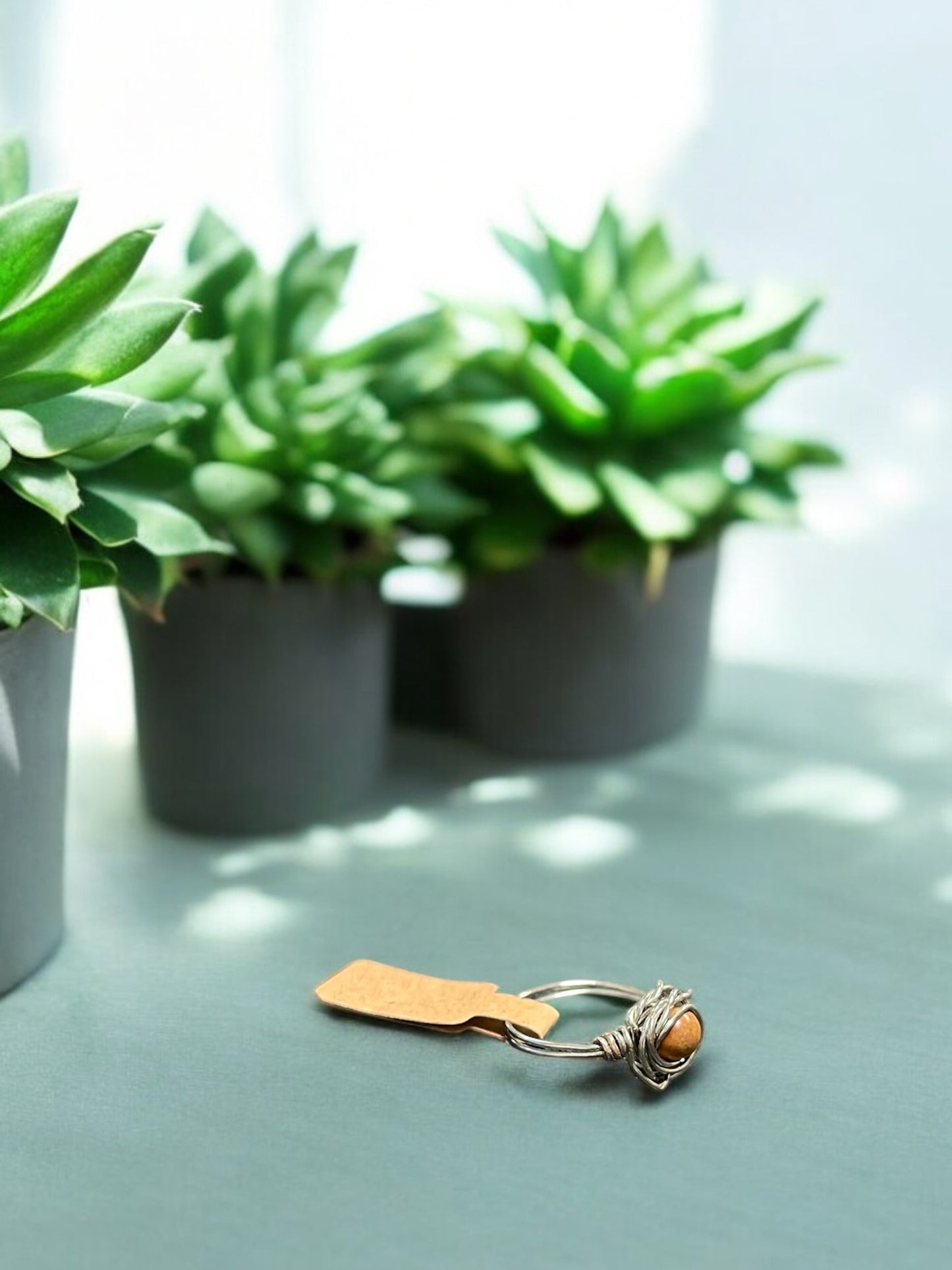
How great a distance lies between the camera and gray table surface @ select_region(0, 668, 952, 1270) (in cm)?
54

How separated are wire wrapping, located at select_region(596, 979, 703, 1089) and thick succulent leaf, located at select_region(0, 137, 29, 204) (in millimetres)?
464

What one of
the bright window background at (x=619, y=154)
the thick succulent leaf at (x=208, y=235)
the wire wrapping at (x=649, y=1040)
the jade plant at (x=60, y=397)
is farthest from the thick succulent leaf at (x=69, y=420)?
the bright window background at (x=619, y=154)

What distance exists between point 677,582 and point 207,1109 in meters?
0.48

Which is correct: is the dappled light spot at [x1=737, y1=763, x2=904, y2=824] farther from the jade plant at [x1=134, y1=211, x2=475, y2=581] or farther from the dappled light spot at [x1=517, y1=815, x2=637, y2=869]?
the jade plant at [x1=134, y1=211, x2=475, y2=581]

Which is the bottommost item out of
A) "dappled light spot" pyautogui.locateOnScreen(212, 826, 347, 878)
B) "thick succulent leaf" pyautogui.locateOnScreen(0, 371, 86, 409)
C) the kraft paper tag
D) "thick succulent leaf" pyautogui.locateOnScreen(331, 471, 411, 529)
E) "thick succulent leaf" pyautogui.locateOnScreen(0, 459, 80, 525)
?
"dappled light spot" pyautogui.locateOnScreen(212, 826, 347, 878)

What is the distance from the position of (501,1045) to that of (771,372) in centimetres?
43

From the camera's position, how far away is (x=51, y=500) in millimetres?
601

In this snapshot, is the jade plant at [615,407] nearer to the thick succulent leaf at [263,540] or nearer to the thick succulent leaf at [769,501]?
the thick succulent leaf at [769,501]

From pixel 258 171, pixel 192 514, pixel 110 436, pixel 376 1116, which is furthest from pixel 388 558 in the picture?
pixel 258 171

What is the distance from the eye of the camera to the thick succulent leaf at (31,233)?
0.60 m

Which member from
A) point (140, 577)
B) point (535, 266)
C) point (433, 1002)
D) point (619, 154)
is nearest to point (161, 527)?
point (140, 577)

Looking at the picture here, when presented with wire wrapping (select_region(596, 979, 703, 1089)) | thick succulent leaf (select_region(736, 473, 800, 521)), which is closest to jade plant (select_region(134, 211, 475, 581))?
thick succulent leaf (select_region(736, 473, 800, 521))

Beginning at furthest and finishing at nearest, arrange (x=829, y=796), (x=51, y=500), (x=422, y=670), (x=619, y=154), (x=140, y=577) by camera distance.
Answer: (x=619, y=154) → (x=422, y=670) → (x=829, y=796) → (x=140, y=577) → (x=51, y=500)

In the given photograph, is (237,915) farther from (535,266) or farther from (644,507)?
(535,266)
